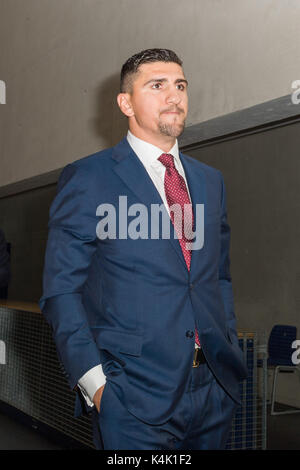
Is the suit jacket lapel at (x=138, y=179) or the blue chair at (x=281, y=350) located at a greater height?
the suit jacket lapel at (x=138, y=179)

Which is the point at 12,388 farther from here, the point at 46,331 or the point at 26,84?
the point at 26,84

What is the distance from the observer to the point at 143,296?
145 centimetres

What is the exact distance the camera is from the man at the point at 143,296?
4.58 feet

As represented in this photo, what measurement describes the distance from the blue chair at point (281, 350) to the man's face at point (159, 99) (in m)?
4.32

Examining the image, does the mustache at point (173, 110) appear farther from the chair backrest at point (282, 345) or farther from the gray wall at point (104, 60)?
the chair backrest at point (282, 345)

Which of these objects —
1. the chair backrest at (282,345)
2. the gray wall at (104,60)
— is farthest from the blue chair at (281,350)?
the gray wall at (104,60)

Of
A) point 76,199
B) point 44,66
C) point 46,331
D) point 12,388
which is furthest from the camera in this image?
point 44,66

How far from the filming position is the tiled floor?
4160mm

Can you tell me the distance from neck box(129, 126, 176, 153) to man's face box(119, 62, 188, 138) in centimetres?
1

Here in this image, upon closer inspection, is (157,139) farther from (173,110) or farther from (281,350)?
(281,350)

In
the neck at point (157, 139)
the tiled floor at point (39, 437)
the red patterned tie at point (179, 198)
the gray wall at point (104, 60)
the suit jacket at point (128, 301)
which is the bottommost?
the tiled floor at point (39, 437)
